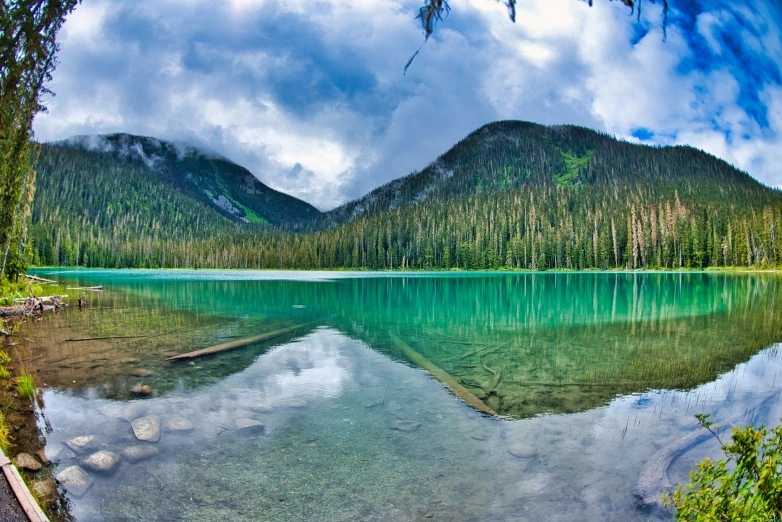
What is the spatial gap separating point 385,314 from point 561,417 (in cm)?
2033

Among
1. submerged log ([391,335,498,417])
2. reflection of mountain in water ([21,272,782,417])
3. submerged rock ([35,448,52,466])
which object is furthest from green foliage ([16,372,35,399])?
submerged log ([391,335,498,417])

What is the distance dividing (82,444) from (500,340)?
1584 cm

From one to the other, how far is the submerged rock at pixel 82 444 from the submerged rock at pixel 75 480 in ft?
3.26

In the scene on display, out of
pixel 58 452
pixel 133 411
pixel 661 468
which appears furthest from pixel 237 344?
pixel 661 468

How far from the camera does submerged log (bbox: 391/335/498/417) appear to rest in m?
10.7

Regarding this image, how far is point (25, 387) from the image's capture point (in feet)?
37.2

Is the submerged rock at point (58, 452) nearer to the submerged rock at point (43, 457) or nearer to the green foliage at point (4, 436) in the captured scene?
the submerged rock at point (43, 457)

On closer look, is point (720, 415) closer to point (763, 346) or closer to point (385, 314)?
point (763, 346)

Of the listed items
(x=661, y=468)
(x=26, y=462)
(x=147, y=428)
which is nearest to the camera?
(x=26, y=462)

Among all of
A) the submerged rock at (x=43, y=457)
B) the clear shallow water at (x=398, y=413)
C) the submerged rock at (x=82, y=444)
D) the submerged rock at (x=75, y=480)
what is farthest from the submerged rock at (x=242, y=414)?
the submerged rock at (x=43, y=457)

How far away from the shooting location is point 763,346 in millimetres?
17328

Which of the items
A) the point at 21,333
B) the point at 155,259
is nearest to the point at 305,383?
the point at 21,333

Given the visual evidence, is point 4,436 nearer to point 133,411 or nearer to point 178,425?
point 133,411

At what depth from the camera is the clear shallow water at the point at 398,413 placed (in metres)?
6.77
